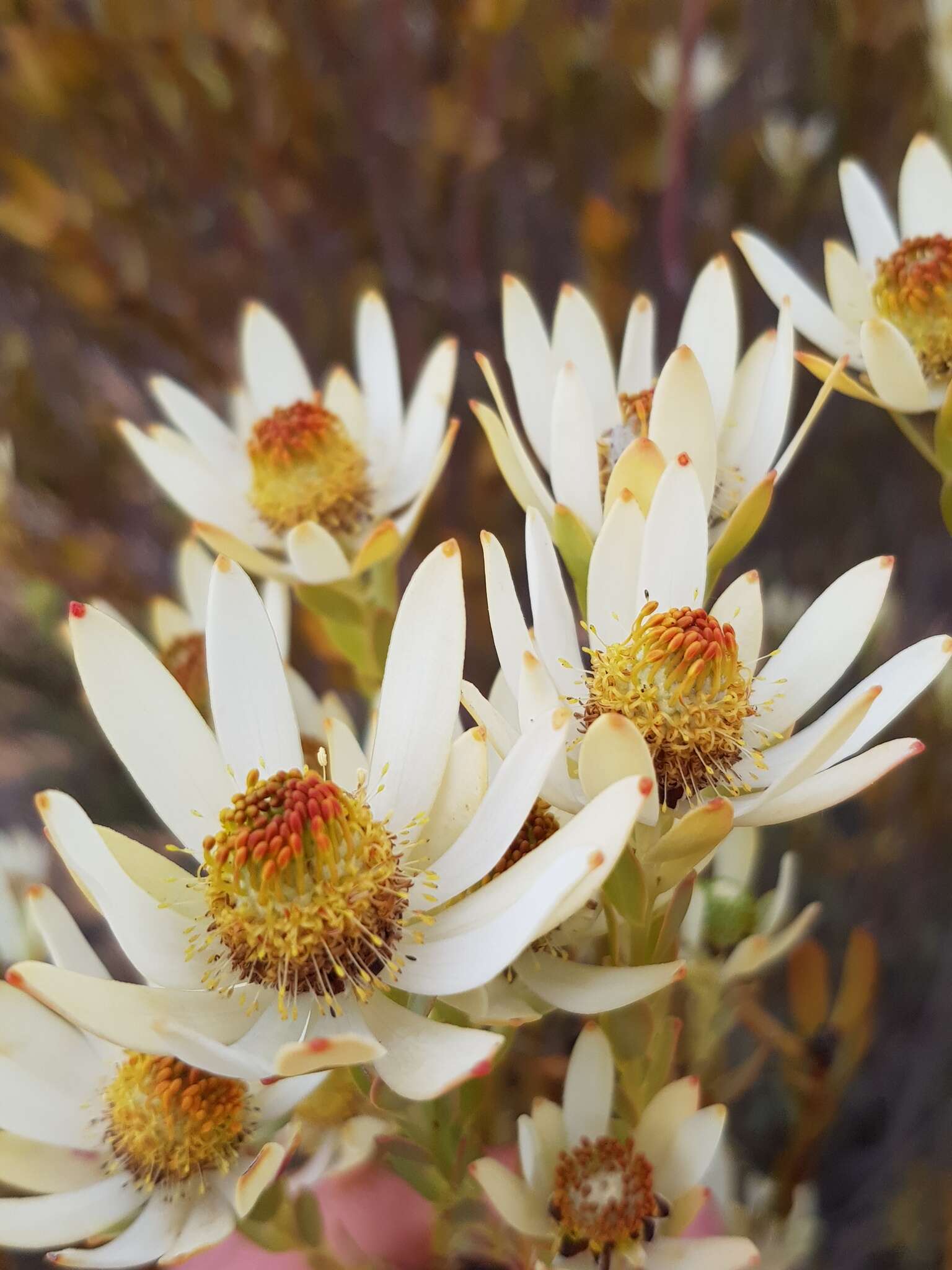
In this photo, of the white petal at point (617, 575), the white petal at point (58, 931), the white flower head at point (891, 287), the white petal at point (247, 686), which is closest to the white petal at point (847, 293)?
the white flower head at point (891, 287)

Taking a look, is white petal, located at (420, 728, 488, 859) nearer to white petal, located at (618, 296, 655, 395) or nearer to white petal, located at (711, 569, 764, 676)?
white petal, located at (711, 569, 764, 676)

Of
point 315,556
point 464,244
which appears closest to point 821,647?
point 315,556

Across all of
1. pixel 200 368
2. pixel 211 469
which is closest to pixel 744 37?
pixel 200 368

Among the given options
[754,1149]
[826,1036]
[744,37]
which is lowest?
[754,1149]

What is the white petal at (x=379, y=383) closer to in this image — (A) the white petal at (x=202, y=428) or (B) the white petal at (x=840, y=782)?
(A) the white petal at (x=202, y=428)

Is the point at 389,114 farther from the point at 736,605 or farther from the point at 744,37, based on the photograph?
the point at 736,605

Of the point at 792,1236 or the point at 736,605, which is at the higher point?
the point at 736,605
